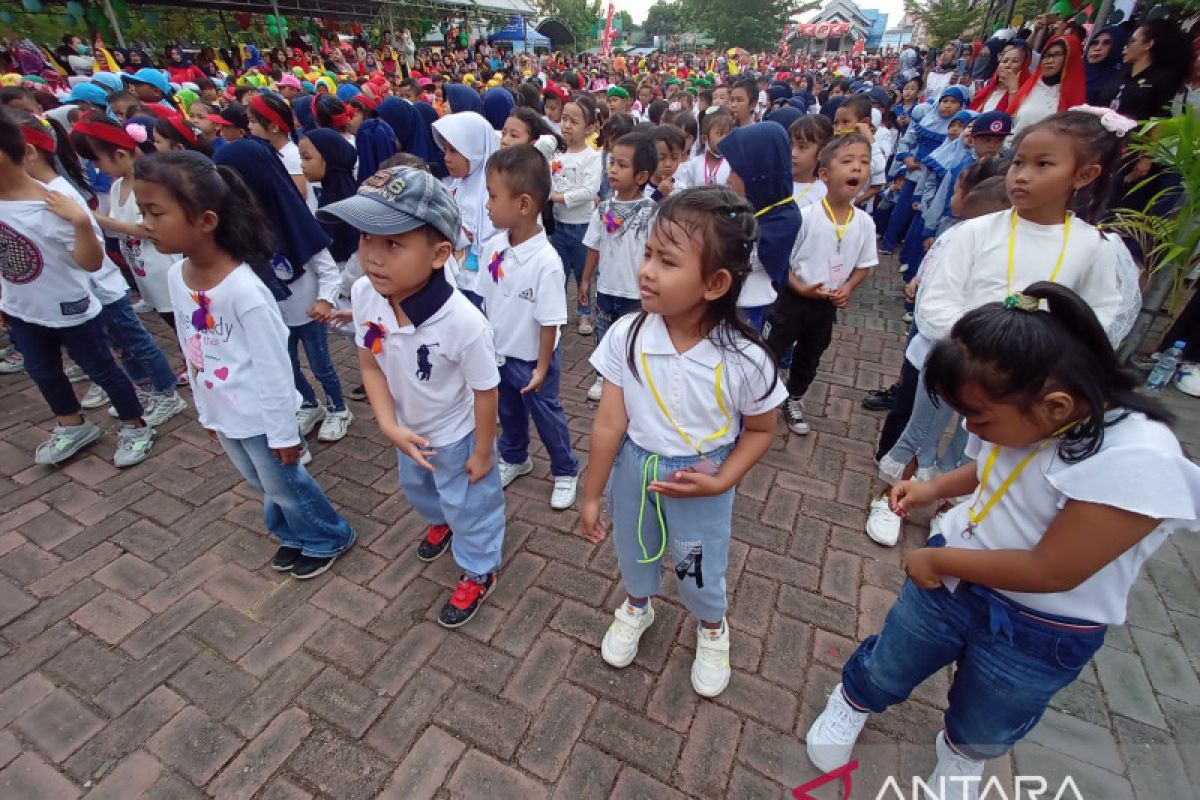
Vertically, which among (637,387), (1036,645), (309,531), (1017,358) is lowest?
(309,531)

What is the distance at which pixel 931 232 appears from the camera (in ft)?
17.5

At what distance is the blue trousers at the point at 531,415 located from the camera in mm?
2891

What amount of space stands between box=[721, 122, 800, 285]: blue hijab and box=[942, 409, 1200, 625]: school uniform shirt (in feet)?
5.54

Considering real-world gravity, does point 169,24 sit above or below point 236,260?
above

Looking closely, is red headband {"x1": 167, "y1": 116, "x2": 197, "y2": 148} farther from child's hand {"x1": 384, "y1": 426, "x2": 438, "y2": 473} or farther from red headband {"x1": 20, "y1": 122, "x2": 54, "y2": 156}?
child's hand {"x1": 384, "y1": 426, "x2": 438, "y2": 473}

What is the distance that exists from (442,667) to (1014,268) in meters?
2.84

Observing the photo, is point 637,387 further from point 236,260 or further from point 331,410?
point 331,410

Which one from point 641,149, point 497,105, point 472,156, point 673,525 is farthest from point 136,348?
point 497,105

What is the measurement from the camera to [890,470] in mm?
3189

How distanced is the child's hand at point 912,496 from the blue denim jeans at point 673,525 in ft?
1.67

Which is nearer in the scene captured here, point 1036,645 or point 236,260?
point 1036,645

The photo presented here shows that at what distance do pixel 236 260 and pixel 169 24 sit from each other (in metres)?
22.3

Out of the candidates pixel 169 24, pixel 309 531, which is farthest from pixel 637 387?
pixel 169 24

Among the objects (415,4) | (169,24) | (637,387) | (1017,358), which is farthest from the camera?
(415,4)
